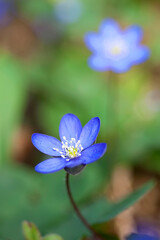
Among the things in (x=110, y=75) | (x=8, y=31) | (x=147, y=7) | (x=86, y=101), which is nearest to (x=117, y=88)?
(x=110, y=75)

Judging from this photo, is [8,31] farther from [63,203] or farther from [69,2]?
[63,203]

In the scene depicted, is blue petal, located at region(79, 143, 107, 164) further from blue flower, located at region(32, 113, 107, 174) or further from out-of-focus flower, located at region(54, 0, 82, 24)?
out-of-focus flower, located at region(54, 0, 82, 24)

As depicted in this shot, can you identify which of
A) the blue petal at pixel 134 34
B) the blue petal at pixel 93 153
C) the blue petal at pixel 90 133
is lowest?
the blue petal at pixel 93 153

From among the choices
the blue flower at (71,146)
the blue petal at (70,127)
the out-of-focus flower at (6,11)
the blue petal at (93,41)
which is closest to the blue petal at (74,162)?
the blue flower at (71,146)

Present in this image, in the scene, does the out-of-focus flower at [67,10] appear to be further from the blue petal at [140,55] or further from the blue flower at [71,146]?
the blue flower at [71,146]

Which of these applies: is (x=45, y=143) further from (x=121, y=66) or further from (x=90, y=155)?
(x=121, y=66)

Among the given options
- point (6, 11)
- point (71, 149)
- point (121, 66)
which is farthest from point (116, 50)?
point (6, 11)

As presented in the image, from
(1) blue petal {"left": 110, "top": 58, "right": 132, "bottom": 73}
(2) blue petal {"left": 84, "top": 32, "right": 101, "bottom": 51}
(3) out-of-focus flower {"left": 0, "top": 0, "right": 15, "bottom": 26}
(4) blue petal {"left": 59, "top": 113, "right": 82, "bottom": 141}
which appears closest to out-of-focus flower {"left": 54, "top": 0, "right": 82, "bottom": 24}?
(3) out-of-focus flower {"left": 0, "top": 0, "right": 15, "bottom": 26}
